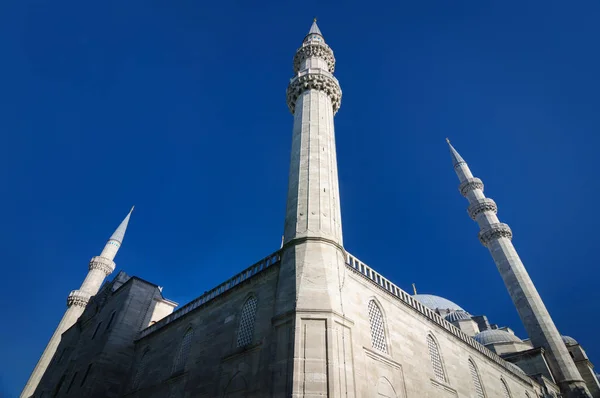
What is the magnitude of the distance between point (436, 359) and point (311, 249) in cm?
758

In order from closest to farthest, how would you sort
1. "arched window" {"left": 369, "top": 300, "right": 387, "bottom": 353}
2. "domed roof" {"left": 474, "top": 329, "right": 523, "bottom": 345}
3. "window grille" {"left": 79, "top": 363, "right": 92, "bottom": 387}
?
"arched window" {"left": 369, "top": 300, "right": 387, "bottom": 353} → "window grille" {"left": 79, "top": 363, "right": 92, "bottom": 387} → "domed roof" {"left": 474, "top": 329, "right": 523, "bottom": 345}

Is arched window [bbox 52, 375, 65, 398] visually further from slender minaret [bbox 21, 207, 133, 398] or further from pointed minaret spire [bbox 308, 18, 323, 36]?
pointed minaret spire [bbox 308, 18, 323, 36]

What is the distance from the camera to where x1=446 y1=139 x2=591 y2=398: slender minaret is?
21344 mm

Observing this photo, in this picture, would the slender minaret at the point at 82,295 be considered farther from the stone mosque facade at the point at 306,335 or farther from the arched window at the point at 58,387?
the arched window at the point at 58,387

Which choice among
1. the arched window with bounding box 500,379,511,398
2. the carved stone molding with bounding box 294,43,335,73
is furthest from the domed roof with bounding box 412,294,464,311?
the carved stone molding with bounding box 294,43,335,73

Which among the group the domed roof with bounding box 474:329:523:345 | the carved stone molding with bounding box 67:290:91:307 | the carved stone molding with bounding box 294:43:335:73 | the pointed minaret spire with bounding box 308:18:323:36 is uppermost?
the pointed minaret spire with bounding box 308:18:323:36

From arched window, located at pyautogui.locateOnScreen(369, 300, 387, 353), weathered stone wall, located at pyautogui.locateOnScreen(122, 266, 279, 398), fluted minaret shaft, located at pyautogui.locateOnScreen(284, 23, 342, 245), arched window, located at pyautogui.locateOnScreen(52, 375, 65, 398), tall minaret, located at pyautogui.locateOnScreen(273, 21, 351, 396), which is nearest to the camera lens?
tall minaret, located at pyautogui.locateOnScreen(273, 21, 351, 396)

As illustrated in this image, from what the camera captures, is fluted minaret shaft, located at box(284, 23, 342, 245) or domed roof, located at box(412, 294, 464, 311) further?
domed roof, located at box(412, 294, 464, 311)

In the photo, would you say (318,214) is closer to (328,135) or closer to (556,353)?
(328,135)

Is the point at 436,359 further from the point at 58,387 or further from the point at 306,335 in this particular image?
the point at 58,387

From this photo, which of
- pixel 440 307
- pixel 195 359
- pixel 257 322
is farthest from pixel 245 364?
pixel 440 307

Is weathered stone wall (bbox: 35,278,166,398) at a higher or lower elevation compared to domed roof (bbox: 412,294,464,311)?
lower

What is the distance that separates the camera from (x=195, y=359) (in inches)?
508

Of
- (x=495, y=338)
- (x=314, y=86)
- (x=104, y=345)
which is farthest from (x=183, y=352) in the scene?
(x=495, y=338)
